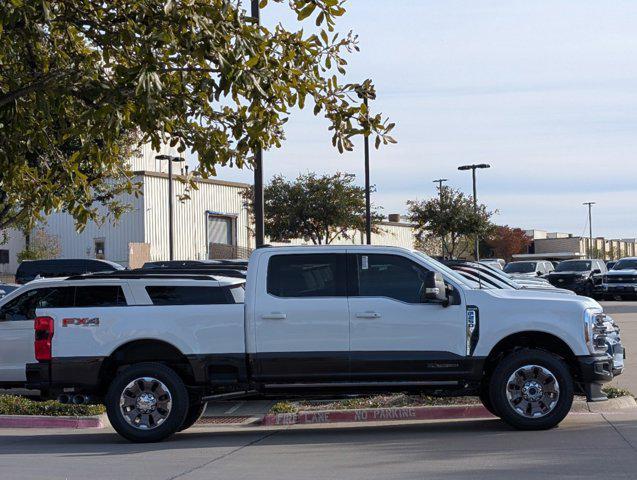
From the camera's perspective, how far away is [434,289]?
37.2 feet

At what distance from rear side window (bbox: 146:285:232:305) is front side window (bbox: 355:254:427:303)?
1.60 metres

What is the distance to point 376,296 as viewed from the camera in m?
11.7

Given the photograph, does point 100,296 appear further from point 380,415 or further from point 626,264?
point 626,264

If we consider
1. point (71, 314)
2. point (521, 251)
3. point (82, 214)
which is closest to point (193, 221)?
point (82, 214)

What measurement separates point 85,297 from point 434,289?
16.5 ft

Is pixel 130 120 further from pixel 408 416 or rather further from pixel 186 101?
pixel 408 416

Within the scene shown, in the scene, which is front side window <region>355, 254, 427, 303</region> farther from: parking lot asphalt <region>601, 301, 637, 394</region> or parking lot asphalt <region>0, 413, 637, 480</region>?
parking lot asphalt <region>601, 301, 637, 394</region>

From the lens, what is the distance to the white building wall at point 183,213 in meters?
55.5

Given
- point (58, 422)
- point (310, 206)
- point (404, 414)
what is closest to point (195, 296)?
point (58, 422)

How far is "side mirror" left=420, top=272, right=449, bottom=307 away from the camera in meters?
11.4

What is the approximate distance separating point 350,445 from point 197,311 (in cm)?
229

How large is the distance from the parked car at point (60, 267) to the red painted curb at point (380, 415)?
783 inches

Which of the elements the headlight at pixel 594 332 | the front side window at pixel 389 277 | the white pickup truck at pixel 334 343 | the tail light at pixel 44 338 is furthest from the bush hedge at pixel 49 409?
the headlight at pixel 594 332

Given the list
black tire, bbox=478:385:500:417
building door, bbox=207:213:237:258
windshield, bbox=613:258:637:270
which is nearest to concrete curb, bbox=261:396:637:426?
black tire, bbox=478:385:500:417
